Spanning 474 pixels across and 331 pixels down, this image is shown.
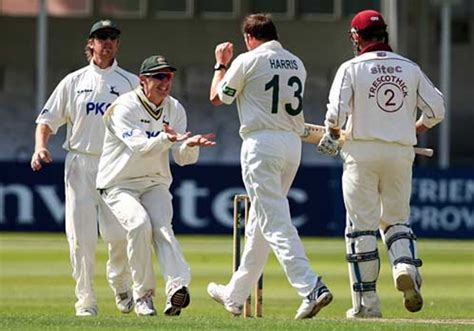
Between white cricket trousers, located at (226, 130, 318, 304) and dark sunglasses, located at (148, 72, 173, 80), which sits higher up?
dark sunglasses, located at (148, 72, 173, 80)

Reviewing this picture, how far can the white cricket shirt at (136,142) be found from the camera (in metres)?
11.9

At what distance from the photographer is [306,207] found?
2697cm

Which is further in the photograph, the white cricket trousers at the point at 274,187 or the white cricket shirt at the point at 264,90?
the white cricket shirt at the point at 264,90

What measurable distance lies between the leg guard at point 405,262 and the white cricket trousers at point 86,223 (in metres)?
2.13

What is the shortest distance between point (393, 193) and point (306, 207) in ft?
49.6

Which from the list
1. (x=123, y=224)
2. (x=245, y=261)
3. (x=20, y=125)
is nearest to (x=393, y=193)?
(x=245, y=261)

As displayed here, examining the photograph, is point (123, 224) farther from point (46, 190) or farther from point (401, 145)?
point (46, 190)

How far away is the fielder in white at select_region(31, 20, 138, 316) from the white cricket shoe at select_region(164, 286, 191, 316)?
1019 millimetres

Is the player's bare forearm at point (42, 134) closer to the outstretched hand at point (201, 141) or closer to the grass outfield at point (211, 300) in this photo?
the grass outfield at point (211, 300)

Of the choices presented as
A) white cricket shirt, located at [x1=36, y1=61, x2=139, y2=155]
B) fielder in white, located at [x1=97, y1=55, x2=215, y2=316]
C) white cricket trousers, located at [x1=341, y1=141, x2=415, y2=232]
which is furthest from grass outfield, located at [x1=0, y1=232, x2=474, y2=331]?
white cricket shirt, located at [x1=36, y1=61, x2=139, y2=155]

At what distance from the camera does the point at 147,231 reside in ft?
38.7

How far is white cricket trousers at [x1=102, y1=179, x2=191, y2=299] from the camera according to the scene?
38.6 feet

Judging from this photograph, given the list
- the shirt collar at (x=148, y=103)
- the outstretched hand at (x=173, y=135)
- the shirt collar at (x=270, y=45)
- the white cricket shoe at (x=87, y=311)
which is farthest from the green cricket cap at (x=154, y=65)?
the white cricket shoe at (x=87, y=311)

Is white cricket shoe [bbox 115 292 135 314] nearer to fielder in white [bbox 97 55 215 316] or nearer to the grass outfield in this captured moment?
the grass outfield
